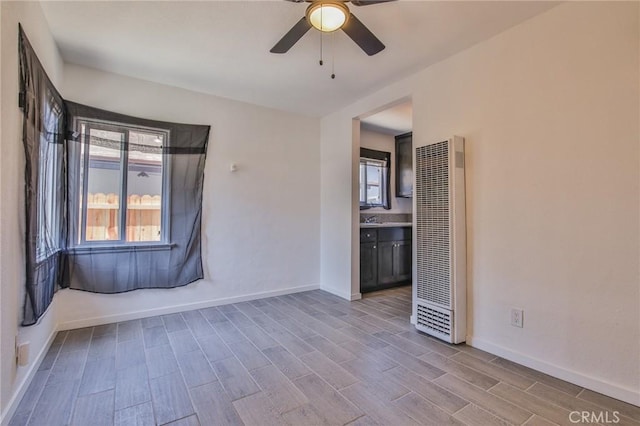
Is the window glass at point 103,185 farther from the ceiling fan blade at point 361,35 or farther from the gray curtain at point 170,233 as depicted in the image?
the ceiling fan blade at point 361,35

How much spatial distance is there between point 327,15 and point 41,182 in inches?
92.6

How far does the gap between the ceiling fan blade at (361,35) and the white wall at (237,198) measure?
7.31 feet

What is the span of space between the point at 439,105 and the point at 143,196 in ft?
10.6

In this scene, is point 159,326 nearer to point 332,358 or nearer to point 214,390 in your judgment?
point 214,390

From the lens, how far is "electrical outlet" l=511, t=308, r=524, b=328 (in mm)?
2260

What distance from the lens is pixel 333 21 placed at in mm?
1853

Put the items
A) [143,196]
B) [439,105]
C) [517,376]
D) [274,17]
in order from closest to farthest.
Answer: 1. [517,376]
2. [274,17]
3. [439,105]
4. [143,196]

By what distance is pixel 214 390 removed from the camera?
1.93 metres

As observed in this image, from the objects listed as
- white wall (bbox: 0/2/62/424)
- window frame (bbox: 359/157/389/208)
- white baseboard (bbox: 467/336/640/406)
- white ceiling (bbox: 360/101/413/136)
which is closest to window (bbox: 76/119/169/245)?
white wall (bbox: 0/2/62/424)

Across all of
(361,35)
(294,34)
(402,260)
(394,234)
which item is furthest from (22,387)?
(402,260)

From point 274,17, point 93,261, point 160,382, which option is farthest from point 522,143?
point 93,261

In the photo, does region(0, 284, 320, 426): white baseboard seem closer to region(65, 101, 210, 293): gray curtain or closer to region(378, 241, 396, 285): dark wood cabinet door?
region(65, 101, 210, 293): gray curtain

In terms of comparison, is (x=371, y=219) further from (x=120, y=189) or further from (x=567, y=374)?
(x=120, y=189)

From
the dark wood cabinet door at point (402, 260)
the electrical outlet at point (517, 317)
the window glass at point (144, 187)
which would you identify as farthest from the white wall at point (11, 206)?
the dark wood cabinet door at point (402, 260)
